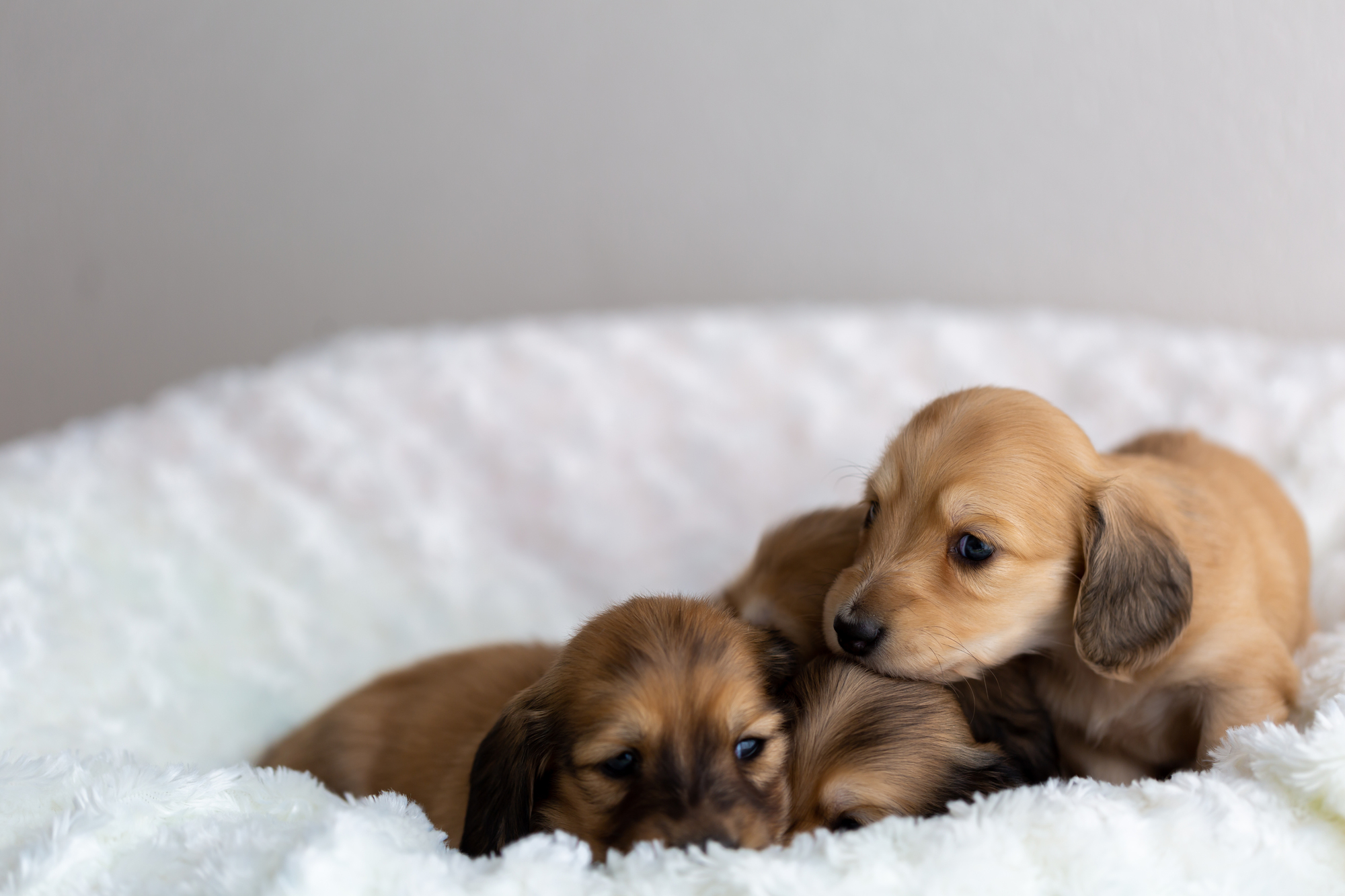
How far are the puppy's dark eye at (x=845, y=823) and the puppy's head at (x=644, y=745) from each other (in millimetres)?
86

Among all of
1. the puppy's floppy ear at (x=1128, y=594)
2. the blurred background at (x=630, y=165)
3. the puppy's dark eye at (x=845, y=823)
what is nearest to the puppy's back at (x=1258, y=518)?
the puppy's floppy ear at (x=1128, y=594)

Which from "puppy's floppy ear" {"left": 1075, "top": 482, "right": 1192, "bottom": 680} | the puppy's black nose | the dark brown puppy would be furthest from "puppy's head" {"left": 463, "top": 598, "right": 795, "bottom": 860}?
"puppy's floppy ear" {"left": 1075, "top": 482, "right": 1192, "bottom": 680}

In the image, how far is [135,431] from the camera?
10.8 ft

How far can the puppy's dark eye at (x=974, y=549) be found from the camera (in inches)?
73.9

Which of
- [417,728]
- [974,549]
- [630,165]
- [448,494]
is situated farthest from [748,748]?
[630,165]

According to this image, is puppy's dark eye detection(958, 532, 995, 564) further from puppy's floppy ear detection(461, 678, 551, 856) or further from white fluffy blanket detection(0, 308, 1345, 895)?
puppy's floppy ear detection(461, 678, 551, 856)

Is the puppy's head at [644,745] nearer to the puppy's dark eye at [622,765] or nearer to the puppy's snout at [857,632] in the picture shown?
the puppy's dark eye at [622,765]

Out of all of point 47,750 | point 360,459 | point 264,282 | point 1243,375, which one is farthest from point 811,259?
point 47,750

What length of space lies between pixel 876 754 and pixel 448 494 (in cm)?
197

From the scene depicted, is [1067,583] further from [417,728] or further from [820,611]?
[417,728]

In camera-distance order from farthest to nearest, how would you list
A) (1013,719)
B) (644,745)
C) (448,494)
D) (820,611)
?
1. (448,494)
2. (820,611)
3. (1013,719)
4. (644,745)

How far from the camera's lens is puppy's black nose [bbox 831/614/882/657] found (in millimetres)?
1829

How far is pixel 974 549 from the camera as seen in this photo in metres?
1.88

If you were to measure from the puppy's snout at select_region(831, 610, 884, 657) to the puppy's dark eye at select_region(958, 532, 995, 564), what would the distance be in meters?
0.21
